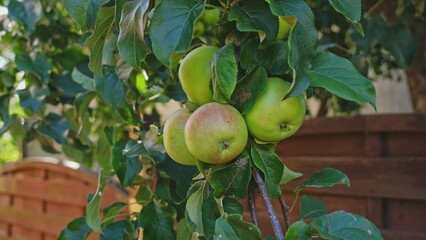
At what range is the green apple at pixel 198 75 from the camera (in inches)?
35.9

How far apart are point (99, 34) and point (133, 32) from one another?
0.14m

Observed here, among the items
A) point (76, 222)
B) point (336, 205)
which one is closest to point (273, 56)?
point (76, 222)

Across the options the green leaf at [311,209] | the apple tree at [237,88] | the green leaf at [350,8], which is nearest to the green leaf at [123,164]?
the apple tree at [237,88]

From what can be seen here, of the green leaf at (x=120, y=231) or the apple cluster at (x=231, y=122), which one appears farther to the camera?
the green leaf at (x=120, y=231)

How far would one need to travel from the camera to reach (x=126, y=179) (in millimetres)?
1360

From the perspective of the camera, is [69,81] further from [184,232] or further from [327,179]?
[327,179]

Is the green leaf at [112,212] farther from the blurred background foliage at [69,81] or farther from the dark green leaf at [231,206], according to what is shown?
the dark green leaf at [231,206]

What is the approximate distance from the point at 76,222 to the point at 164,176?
0.79ft

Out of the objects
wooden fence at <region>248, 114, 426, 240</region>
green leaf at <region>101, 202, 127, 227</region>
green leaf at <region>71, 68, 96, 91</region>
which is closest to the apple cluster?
green leaf at <region>101, 202, 127, 227</region>

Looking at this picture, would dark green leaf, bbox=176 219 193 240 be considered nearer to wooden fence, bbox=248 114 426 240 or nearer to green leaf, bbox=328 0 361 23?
green leaf, bbox=328 0 361 23

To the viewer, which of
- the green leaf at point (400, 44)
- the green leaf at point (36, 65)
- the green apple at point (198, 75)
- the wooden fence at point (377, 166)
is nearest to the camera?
the green apple at point (198, 75)

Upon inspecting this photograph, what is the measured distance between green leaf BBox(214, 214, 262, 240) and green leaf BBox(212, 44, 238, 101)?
0.55 feet

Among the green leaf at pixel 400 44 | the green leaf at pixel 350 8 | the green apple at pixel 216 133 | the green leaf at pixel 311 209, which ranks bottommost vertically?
the green leaf at pixel 400 44

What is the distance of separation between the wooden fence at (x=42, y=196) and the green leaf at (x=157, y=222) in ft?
5.85
